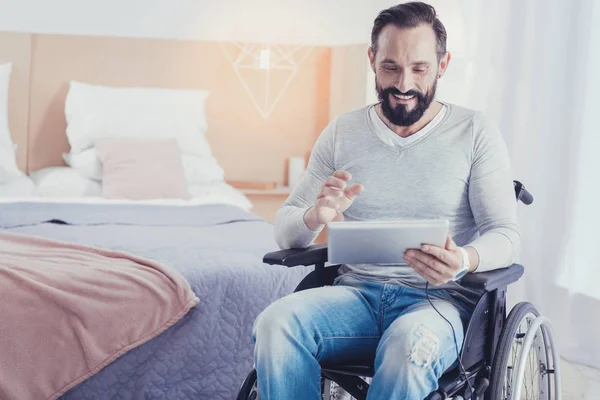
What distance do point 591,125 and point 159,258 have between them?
172 centimetres

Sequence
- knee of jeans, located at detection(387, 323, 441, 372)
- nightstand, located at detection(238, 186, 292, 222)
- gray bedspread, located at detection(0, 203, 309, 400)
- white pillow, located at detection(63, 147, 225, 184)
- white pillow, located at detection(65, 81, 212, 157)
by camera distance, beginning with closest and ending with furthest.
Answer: knee of jeans, located at detection(387, 323, 441, 372) < gray bedspread, located at detection(0, 203, 309, 400) < white pillow, located at detection(63, 147, 225, 184) < white pillow, located at detection(65, 81, 212, 157) < nightstand, located at detection(238, 186, 292, 222)

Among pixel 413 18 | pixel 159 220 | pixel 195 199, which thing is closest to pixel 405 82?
pixel 413 18

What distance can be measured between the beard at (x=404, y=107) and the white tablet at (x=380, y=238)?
40cm

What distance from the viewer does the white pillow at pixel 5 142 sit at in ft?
11.6

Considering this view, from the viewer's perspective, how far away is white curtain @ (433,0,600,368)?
3018 millimetres

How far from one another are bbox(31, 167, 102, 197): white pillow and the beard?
203cm

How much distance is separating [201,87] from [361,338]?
2740 millimetres

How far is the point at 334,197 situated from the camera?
1.72 meters

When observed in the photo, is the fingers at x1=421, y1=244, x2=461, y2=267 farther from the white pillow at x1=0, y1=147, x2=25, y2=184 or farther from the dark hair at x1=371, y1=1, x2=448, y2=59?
the white pillow at x1=0, y1=147, x2=25, y2=184

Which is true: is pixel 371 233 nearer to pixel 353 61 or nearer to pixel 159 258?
pixel 159 258

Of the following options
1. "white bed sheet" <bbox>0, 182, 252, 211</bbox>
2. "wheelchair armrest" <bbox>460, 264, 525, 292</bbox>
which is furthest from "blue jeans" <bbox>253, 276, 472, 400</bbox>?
"white bed sheet" <bbox>0, 182, 252, 211</bbox>

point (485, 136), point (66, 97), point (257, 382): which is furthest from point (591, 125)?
point (66, 97)

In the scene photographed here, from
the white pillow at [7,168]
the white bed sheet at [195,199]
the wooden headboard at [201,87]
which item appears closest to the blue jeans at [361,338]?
the white bed sheet at [195,199]

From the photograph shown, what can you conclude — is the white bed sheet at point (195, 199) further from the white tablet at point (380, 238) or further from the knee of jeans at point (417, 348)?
the knee of jeans at point (417, 348)
